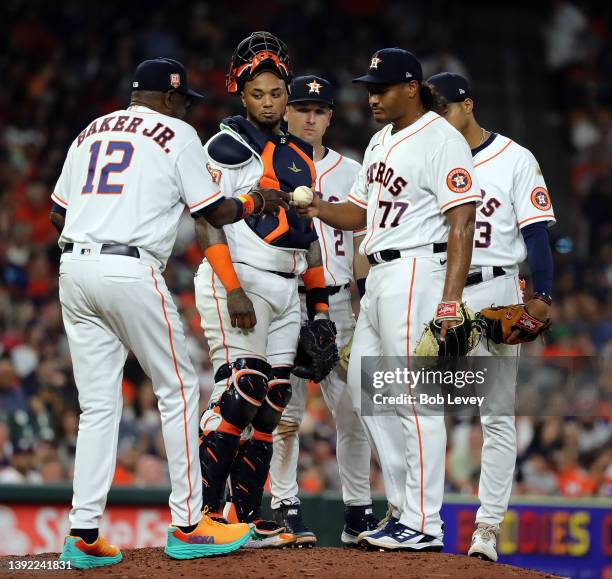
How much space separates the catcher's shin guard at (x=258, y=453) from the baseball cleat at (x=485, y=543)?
1057 millimetres

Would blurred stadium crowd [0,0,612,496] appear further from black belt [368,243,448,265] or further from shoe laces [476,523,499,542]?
black belt [368,243,448,265]

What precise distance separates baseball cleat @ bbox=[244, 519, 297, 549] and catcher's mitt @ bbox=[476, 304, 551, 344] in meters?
1.42

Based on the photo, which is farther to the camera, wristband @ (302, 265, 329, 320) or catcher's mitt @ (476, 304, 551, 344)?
wristband @ (302, 265, 329, 320)

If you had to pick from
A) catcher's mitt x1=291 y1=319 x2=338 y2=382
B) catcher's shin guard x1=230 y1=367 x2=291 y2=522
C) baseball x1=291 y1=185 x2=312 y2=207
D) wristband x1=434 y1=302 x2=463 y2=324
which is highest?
baseball x1=291 y1=185 x2=312 y2=207

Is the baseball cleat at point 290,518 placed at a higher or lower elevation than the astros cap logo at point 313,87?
lower

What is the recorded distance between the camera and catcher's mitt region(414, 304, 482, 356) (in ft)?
16.1

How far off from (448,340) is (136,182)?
1487 mm

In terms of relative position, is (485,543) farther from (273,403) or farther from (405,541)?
(273,403)

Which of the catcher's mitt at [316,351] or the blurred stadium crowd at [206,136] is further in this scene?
the blurred stadium crowd at [206,136]

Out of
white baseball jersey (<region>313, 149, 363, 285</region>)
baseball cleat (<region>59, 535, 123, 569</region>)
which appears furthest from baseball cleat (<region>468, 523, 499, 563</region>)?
baseball cleat (<region>59, 535, 123, 569</region>)

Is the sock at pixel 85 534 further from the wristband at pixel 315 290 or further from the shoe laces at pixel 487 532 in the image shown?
the shoe laces at pixel 487 532

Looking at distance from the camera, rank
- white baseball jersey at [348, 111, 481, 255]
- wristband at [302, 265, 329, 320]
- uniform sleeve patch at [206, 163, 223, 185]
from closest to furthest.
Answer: white baseball jersey at [348, 111, 481, 255] < uniform sleeve patch at [206, 163, 223, 185] < wristband at [302, 265, 329, 320]

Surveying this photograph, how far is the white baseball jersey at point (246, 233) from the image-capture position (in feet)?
17.7

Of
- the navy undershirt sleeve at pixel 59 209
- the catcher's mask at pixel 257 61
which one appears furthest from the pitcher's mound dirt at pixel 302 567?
the catcher's mask at pixel 257 61
